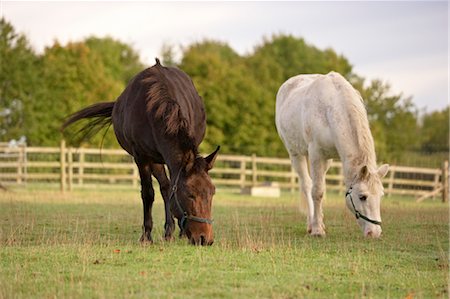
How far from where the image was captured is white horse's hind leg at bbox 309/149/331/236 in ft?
30.9

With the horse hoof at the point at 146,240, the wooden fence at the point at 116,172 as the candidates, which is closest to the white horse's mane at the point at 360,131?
the horse hoof at the point at 146,240

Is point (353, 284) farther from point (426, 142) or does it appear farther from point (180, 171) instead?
point (426, 142)

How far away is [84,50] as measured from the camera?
34344 millimetres

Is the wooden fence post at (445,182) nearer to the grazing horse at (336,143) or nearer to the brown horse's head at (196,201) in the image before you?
the grazing horse at (336,143)

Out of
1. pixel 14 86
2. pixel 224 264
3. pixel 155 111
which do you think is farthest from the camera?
pixel 14 86

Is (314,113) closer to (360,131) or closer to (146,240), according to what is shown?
(360,131)

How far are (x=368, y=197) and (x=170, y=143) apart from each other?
254 centimetres

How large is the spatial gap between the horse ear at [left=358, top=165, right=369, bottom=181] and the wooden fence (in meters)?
14.3

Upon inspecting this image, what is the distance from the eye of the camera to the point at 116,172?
97.7ft

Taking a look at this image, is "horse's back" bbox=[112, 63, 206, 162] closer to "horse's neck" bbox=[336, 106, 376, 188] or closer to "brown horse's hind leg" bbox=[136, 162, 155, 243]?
"brown horse's hind leg" bbox=[136, 162, 155, 243]

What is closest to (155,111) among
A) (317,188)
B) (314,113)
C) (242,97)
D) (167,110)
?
(167,110)

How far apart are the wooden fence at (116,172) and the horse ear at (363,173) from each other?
47.0ft

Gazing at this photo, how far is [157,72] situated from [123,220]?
11.9ft

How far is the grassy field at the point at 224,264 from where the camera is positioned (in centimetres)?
551
